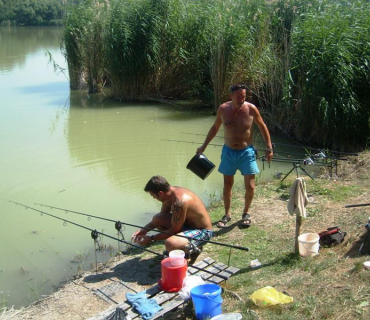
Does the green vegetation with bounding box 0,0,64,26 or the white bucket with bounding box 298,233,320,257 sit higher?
the green vegetation with bounding box 0,0,64,26

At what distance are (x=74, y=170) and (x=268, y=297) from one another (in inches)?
202

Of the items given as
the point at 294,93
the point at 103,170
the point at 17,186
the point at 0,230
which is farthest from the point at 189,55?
the point at 0,230

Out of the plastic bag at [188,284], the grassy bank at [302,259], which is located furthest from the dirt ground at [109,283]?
the plastic bag at [188,284]

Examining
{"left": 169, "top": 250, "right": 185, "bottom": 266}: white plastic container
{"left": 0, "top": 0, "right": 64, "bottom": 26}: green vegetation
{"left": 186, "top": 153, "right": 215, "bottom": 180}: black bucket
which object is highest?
{"left": 0, "top": 0, "right": 64, "bottom": 26}: green vegetation

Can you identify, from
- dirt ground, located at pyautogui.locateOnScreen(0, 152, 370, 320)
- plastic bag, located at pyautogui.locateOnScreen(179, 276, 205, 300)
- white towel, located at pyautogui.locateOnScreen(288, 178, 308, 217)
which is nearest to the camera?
plastic bag, located at pyautogui.locateOnScreen(179, 276, 205, 300)

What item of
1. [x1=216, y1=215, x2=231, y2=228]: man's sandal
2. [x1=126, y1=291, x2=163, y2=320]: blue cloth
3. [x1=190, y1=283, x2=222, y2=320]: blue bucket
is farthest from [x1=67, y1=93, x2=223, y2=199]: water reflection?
[x1=190, y1=283, x2=222, y2=320]: blue bucket

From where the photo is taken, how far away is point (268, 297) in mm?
3434

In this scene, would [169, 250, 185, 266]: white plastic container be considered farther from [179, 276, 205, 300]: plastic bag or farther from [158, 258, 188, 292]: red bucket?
[179, 276, 205, 300]: plastic bag

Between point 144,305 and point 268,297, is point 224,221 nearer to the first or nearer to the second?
point 268,297

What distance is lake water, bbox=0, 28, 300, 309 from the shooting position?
5105 millimetres

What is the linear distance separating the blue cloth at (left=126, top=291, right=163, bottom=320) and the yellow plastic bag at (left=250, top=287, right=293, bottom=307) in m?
0.68

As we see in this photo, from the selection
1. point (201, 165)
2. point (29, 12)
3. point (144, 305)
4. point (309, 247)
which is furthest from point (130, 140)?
point (29, 12)

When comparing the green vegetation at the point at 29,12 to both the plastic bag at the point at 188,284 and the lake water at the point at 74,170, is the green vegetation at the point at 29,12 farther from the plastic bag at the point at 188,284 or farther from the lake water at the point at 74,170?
the plastic bag at the point at 188,284

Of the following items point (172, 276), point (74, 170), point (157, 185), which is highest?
point (157, 185)
